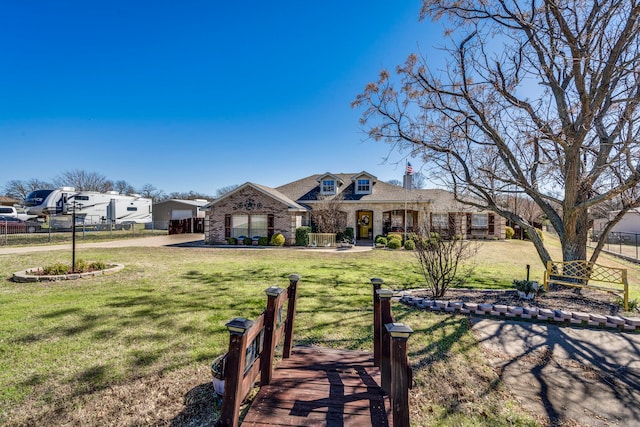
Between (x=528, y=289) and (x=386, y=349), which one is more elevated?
(x=386, y=349)

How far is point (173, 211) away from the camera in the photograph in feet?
108

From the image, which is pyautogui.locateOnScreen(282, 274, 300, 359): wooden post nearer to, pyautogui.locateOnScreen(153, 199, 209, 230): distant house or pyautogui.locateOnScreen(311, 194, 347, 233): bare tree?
pyautogui.locateOnScreen(311, 194, 347, 233): bare tree

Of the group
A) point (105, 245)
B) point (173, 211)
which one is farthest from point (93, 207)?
point (105, 245)

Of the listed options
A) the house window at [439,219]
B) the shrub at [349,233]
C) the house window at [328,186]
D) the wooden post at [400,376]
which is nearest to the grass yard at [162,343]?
the wooden post at [400,376]

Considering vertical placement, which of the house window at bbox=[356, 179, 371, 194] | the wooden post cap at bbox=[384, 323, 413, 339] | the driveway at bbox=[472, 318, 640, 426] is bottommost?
the driveway at bbox=[472, 318, 640, 426]

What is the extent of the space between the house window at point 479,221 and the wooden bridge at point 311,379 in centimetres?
2305

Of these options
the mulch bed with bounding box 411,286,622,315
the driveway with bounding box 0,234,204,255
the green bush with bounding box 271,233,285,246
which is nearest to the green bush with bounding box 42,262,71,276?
the driveway with bounding box 0,234,204,255

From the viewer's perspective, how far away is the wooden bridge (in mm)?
2105

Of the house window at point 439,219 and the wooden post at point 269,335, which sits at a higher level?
the house window at point 439,219

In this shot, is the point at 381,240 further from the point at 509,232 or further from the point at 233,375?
the point at 233,375

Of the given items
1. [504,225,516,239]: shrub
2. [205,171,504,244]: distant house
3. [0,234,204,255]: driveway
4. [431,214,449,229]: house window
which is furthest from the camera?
[504,225,516,239]: shrub

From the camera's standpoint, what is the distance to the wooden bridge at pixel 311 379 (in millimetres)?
2105

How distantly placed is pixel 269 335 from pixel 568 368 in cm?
403

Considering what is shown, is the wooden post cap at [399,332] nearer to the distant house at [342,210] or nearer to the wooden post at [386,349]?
the wooden post at [386,349]
